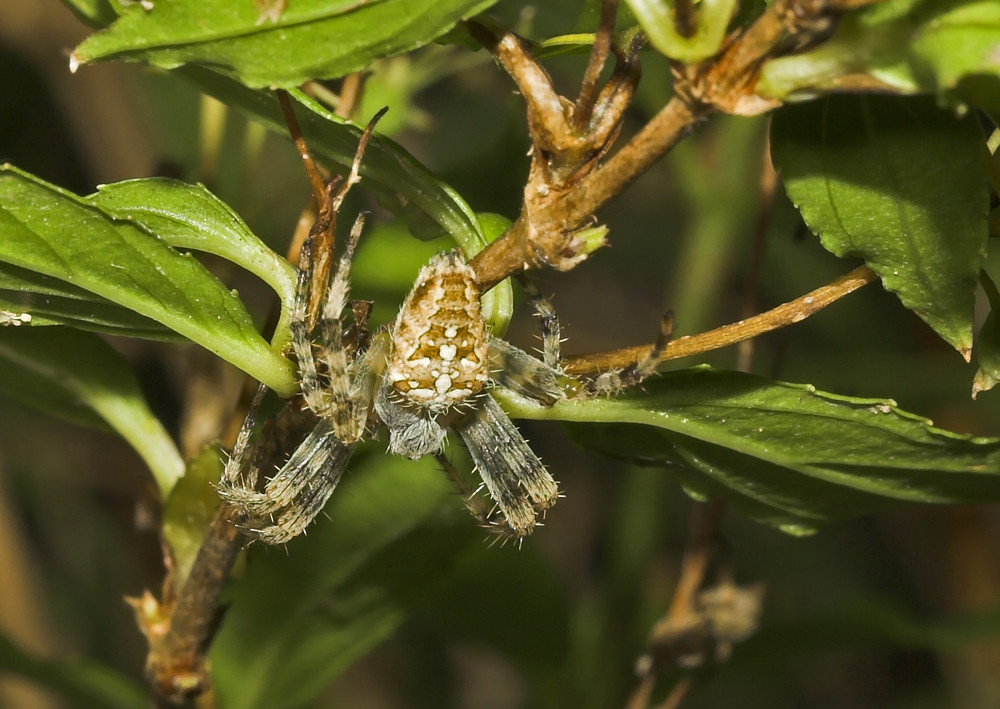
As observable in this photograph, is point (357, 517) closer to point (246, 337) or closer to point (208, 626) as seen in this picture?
point (208, 626)

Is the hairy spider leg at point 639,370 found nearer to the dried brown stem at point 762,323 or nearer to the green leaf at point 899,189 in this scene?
the dried brown stem at point 762,323

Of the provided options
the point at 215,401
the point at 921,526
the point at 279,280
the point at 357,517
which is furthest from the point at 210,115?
the point at 921,526

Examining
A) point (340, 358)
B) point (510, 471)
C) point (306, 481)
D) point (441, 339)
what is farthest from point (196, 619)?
point (510, 471)

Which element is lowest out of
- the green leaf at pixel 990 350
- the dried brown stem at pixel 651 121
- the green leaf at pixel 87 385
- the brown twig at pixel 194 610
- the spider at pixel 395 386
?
the green leaf at pixel 990 350

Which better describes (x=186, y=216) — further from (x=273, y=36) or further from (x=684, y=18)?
(x=684, y=18)

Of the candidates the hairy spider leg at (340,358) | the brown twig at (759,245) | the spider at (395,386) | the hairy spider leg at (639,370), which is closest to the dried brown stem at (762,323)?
the hairy spider leg at (639,370)

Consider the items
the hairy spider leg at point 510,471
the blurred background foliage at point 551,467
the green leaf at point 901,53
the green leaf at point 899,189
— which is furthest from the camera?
the blurred background foliage at point 551,467
